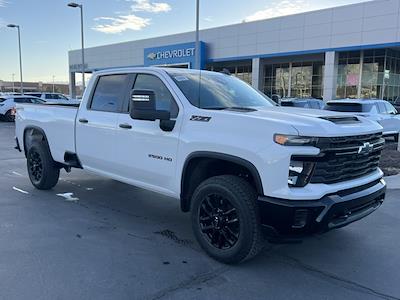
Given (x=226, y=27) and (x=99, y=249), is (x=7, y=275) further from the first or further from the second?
(x=226, y=27)

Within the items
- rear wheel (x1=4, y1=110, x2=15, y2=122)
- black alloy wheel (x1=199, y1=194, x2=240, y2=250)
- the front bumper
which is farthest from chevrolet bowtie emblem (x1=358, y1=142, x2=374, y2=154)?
rear wheel (x1=4, y1=110, x2=15, y2=122)

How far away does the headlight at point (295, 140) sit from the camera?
12.0 ft

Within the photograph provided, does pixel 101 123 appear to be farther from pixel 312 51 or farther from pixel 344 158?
pixel 312 51

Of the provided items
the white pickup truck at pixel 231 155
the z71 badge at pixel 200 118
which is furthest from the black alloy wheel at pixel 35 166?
the z71 badge at pixel 200 118

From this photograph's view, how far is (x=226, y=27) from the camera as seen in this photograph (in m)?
38.3

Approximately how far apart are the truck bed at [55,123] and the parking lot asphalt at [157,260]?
904 mm

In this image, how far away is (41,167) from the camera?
7121mm

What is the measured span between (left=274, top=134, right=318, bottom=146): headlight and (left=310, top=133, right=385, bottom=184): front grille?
7 centimetres

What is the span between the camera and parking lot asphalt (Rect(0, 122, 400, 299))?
3.66 m

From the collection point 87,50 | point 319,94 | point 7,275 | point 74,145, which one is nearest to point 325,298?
point 7,275

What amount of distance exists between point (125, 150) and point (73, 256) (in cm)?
148

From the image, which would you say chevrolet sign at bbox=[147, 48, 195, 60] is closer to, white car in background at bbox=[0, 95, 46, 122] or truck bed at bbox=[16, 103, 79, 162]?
white car in background at bbox=[0, 95, 46, 122]

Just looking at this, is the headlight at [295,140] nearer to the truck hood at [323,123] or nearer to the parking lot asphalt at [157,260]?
the truck hood at [323,123]

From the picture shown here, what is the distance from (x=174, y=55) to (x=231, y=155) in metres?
38.1
